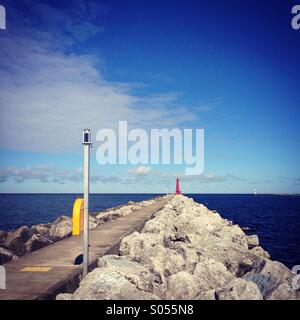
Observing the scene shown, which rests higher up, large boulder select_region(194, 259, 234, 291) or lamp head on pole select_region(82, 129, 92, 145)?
lamp head on pole select_region(82, 129, 92, 145)

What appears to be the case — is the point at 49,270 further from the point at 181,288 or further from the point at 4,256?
the point at 4,256

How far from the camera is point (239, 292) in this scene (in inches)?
197

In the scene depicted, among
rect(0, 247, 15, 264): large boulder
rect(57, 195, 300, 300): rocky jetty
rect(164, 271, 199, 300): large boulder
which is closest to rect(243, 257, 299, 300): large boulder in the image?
rect(57, 195, 300, 300): rocky jetty

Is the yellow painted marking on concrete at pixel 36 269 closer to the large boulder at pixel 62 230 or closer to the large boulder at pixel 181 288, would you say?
the large boulder at pixel 181 288

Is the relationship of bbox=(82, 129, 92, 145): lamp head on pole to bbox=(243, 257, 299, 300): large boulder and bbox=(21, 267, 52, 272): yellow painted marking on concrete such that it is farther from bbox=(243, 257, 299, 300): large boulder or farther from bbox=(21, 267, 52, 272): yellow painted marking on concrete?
bbox=(243, 257, 299, 300): large boulder

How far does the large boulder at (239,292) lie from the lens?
192 inches

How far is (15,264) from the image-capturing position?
6.38m

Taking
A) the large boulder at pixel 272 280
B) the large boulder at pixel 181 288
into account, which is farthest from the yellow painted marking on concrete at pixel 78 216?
the large boulder at pixel 272 280

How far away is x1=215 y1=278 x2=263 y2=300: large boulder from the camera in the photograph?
489 cm

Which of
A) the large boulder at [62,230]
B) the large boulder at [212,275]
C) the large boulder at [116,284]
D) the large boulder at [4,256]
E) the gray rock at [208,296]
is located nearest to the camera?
the large boulder at [116,284]

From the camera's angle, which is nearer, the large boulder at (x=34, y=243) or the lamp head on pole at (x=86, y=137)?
the lamp head on pole at (x=86, y=137)

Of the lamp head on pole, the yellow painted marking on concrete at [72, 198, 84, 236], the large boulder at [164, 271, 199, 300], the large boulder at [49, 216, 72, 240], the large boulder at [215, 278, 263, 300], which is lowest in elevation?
the large boulder at [49, 216, 72, 240]
